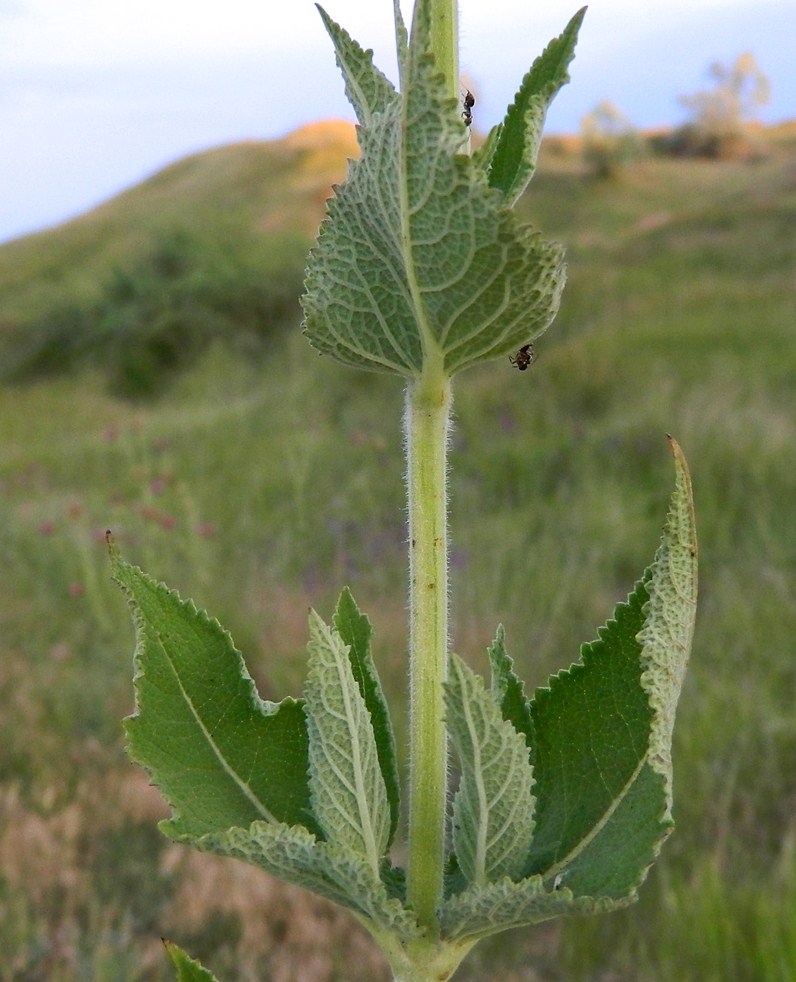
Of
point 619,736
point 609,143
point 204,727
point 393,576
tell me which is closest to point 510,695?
point 619,736

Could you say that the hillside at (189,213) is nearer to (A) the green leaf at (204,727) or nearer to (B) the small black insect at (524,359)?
(B) the small black insect at (524,359)

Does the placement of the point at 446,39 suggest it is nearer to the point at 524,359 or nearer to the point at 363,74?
the point at 363,74

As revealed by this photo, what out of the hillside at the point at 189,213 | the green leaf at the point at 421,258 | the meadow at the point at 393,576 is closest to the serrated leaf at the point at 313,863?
the green leaf at the point at 421,258

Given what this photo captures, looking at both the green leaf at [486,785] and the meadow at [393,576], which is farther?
the meadow at [393,576]

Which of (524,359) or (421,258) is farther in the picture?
(524,359)

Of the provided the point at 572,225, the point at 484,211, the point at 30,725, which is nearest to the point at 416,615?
the point at 484,211

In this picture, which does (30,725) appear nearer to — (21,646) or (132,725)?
(21,646)
